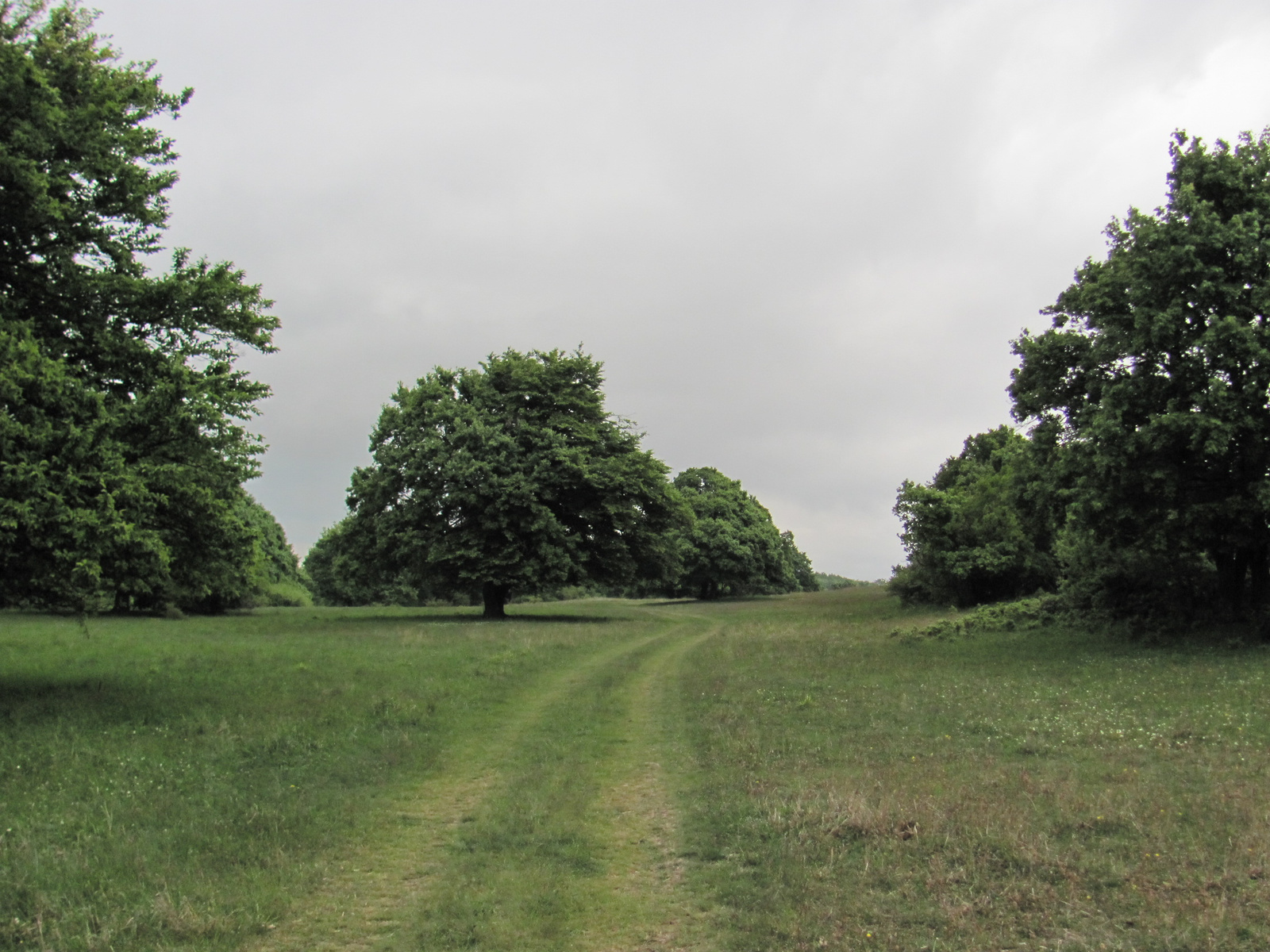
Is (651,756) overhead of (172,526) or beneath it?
beneath

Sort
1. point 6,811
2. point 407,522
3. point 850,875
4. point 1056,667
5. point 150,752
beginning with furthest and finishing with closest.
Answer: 1. point 407,522
2. point 1056,667
3. point 150,752
4. point 6,811
5. point 850,875

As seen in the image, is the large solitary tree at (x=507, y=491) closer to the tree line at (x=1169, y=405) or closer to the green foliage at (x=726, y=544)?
the tree line at (x=1169, y=405)

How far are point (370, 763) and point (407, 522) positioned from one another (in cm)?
3336

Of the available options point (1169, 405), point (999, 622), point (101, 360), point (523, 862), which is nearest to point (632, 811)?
point (523, 862)

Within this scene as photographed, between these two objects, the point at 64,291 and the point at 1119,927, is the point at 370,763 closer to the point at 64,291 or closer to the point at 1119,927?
the point at 1119,927

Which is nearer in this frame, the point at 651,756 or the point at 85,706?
the point at 651,756

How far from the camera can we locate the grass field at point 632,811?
6805mm

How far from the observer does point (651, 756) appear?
12.9 m

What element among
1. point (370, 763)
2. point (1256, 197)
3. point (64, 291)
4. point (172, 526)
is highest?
point (1256, 197)

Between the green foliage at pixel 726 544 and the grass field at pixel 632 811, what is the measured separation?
5942 centimetres

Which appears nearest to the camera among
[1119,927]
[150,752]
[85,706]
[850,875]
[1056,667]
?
[1119,927]

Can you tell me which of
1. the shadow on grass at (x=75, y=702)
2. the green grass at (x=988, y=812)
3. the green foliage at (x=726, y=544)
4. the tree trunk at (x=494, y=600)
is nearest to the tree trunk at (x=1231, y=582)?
the green grass at (x=988, y=812)

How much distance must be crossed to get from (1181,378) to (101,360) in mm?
27867

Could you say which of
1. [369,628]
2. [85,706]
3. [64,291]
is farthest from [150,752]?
[369,628]
